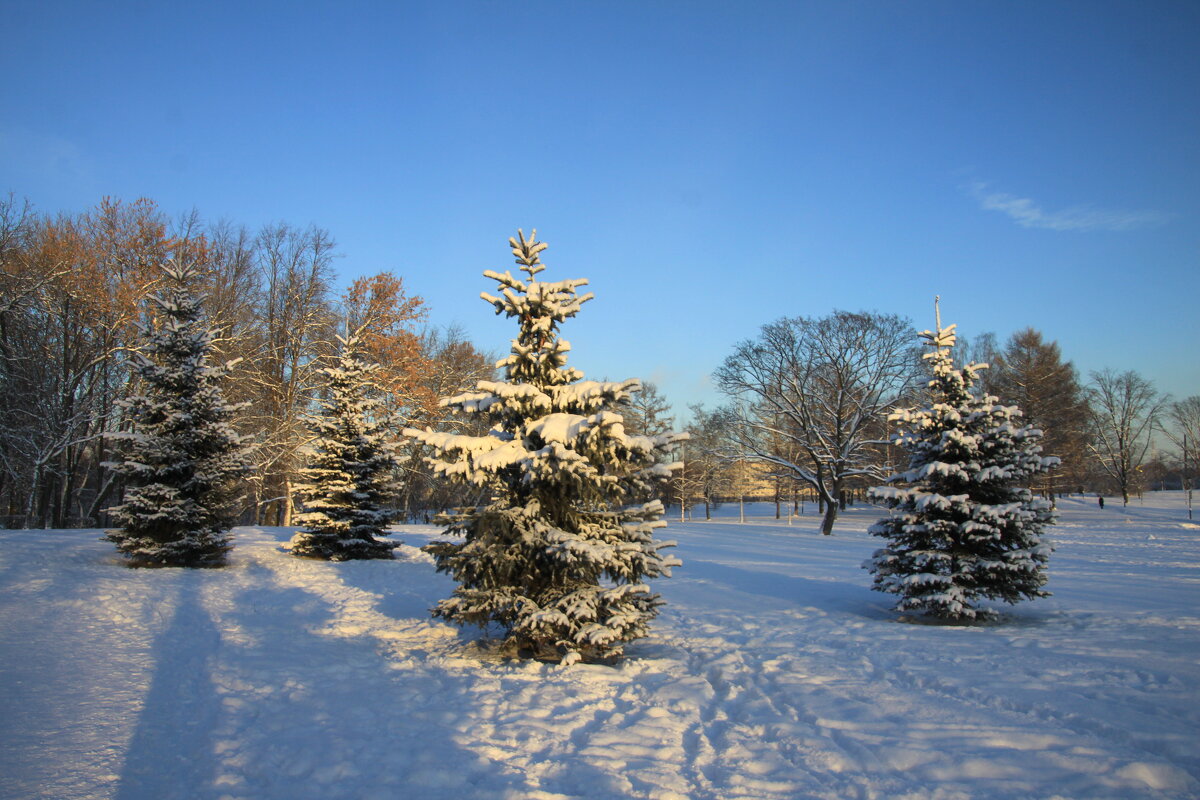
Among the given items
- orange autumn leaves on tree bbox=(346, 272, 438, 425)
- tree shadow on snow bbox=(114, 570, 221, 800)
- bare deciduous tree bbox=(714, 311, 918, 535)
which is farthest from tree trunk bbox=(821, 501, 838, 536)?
tree shadow on snow bbox=(114, 570, 221, 800)

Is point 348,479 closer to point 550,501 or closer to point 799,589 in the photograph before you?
point 550,501

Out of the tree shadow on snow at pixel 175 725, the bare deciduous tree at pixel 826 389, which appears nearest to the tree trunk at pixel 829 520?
the bare deciduous tree at pixel 826 389

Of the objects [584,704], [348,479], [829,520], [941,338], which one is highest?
[941,338]

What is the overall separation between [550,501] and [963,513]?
6.78 m

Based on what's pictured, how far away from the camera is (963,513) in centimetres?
992

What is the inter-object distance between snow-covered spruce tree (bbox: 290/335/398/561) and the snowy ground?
4.62 metres

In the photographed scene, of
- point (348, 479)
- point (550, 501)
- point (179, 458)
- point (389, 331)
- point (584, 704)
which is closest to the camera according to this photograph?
point (584, 704)

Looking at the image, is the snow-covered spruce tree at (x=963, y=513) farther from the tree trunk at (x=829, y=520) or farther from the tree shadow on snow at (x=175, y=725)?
the tree trunk at (x=829, y=520)

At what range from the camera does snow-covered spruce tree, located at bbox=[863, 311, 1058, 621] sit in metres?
9.53

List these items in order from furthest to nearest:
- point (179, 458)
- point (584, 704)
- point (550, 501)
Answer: point (179, 458) → point (550, 501) → point (584, 704)

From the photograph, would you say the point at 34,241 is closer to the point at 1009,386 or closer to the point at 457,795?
the point at 457,795

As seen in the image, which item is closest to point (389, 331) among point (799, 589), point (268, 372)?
point (268, 372)

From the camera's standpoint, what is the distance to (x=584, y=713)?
5559mm

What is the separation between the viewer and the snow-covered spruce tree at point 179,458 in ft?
41.0
